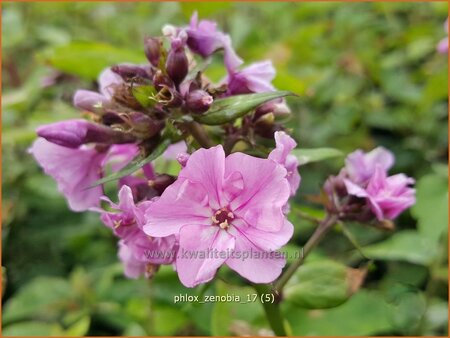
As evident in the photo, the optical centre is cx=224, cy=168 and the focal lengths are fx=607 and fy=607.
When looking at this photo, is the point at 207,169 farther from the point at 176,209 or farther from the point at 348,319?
the point at 348,319

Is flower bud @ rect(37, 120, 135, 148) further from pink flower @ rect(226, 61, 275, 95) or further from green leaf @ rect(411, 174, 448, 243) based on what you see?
green leaf @ rect(411, 174, 448, 243)

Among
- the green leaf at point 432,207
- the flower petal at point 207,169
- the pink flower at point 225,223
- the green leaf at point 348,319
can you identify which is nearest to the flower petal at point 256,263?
the pink flower at point 225,223

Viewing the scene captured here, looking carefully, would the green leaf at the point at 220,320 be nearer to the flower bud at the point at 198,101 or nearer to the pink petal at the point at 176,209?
the pink petal at the point at 176,209

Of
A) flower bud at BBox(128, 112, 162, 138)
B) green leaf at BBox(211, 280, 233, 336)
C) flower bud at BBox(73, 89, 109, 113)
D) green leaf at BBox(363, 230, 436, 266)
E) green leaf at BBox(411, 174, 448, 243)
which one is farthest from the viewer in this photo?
green leaf at BBox(363, 230, 436, 266)

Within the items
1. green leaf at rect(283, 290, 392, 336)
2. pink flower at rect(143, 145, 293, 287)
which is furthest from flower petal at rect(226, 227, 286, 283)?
green leaf at rect(283, 290, 392, 336)

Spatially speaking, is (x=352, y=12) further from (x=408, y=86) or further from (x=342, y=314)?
(x=342, y=314)

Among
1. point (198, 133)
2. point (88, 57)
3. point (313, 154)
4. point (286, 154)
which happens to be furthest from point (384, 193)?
point (88, 57)

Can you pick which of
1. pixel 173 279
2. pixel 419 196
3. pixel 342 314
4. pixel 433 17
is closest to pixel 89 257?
pixel 173 279
